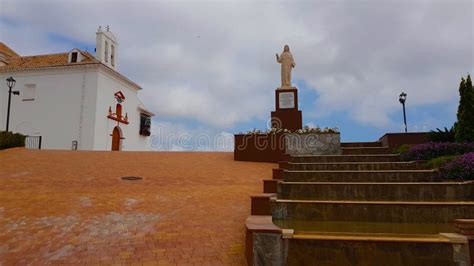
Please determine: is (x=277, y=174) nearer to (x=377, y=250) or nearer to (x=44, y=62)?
(x=377, y=250)

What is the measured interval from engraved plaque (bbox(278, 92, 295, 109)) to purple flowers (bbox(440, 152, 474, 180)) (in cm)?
943

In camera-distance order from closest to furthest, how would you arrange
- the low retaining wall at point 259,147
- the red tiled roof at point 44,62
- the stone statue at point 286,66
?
the low retaining wall at point 259,147, the stone statue at point 286,66, the red tiled roof at point 44,62

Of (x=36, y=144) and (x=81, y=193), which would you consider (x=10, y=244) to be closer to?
(x=81, y=193)

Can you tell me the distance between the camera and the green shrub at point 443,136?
37.6 ft

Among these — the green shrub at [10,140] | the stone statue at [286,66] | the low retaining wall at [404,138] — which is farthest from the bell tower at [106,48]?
the low retaining wall at [404,138]

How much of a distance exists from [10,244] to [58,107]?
28418 millimetres

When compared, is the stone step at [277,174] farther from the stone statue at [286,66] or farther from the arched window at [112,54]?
the arched window at [112,54]

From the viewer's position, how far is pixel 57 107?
101 feet

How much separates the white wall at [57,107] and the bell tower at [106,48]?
10.2 feet

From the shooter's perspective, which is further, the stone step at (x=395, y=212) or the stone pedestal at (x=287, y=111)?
the stone pedestal at (x=287, y=111)

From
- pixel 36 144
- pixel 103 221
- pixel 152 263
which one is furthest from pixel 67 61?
pixel 152 263

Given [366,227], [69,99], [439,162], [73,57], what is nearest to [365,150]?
[439,162]

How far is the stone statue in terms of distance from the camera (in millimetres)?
17609

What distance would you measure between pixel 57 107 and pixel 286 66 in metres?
22.6
